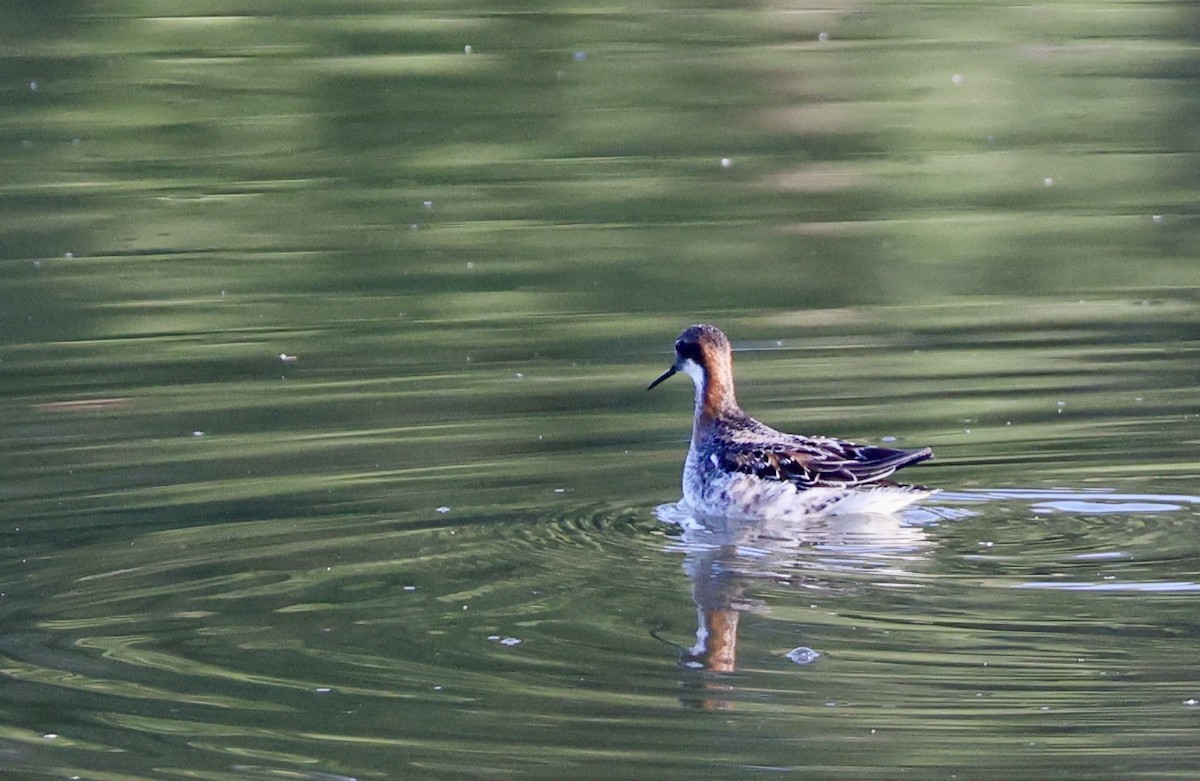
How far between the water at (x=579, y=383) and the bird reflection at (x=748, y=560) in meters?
0.03

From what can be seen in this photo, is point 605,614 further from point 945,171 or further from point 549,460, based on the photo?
point 945,171

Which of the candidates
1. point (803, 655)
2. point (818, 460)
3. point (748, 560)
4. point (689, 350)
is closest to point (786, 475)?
point (818, 460)

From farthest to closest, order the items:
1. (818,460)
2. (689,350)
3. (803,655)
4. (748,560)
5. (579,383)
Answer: (579,383)
(689,350)
(818,460)
(748,560)
(803,655)

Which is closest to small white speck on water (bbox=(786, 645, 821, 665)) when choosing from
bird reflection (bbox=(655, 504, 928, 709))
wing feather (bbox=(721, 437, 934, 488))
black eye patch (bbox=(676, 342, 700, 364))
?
bird reflection (bbox=(655, 504, 928, 709))

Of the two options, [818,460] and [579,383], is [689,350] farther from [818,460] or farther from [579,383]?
[818,460]

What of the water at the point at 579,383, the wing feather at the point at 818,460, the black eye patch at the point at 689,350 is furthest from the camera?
the black eye patch at the point at 689,350

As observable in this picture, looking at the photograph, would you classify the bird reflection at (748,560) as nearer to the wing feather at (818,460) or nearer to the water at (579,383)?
the water at (579,383)

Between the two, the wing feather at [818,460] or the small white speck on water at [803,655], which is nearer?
the small white speck on water at [803,655]

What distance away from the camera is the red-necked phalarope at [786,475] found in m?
8.25

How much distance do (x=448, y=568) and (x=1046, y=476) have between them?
2.33 m

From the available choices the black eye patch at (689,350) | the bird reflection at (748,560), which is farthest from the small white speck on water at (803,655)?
the black eye patch at (689,350)

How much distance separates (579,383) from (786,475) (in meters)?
2.01

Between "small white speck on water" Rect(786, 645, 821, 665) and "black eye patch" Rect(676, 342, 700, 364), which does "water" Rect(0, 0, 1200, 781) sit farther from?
"black eye patch" Rect(676, 342, 700, 364)

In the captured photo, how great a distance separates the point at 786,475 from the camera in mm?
8477
